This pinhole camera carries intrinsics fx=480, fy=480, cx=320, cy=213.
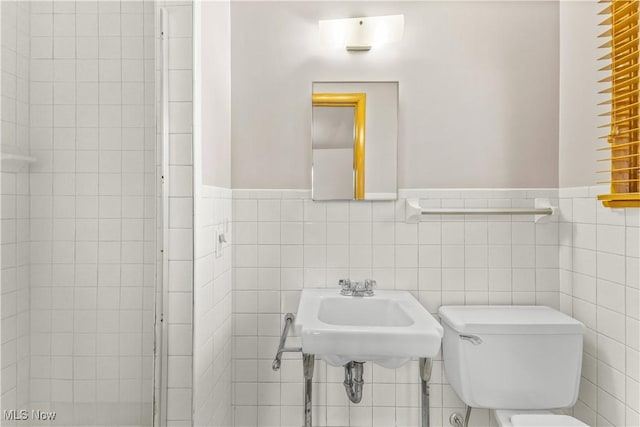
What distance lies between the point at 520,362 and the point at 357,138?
1.06 meters

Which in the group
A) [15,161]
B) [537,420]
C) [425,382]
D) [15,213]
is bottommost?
[537,420]

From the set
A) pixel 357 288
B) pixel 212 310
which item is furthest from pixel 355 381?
pixel 212 310

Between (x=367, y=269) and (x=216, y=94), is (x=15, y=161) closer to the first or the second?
(x=216, y=94)

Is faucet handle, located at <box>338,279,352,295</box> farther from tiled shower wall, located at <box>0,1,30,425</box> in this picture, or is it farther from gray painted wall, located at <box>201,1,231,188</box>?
tiled shower wall, located at <box>0,1,30,425</box>

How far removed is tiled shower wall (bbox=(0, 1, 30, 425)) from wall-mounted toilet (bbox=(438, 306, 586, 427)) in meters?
1.36

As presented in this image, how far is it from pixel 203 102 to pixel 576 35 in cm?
148

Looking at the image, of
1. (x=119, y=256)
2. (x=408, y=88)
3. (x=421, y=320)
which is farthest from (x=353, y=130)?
(x=119, y=256)

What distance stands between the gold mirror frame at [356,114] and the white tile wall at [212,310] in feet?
1.75

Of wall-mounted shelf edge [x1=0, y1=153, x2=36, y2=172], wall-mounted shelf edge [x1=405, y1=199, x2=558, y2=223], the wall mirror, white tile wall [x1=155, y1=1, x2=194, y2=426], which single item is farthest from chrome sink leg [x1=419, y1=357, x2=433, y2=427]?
wall-mounted shelf edge [x1=0, y1=153, x2=36, y2=172]

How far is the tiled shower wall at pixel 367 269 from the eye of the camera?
2018 mm

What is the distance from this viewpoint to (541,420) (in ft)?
5.45

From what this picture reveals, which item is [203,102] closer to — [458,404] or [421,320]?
[421,320]

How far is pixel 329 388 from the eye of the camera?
6.64 feet

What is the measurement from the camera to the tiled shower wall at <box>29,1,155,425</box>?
116cm
